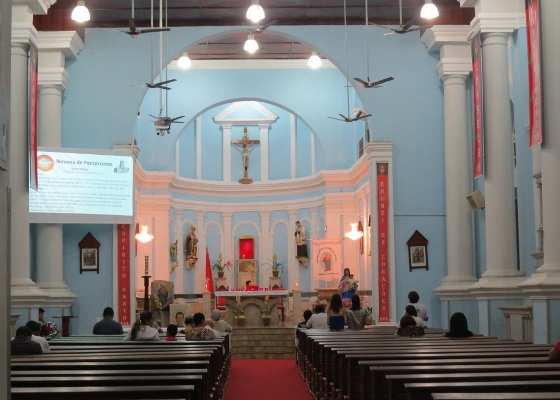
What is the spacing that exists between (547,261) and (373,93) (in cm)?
786

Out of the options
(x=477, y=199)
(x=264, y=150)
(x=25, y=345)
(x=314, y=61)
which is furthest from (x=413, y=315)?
(x=264, y=150)

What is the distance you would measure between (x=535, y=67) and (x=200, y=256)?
54.8 feet

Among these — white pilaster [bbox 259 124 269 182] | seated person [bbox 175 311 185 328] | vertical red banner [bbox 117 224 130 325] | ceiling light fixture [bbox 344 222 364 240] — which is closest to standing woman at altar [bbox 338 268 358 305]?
ceiling light fixture [bbox 344 222 364 240]

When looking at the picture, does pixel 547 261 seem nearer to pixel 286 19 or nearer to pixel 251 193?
pixel 286 19

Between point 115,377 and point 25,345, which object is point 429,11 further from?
point 115,377

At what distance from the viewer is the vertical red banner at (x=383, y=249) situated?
16594 mm

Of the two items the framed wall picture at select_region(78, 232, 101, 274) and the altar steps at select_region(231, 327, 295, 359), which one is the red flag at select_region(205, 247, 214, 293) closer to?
the altar steps at select_region(231, 327, 295, 359)

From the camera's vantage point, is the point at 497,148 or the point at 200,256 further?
the point at 200,256

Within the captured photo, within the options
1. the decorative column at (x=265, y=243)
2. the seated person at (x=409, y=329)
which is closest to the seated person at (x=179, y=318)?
the decorative column at (x=265, y=243)

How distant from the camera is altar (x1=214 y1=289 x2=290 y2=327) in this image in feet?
73.8

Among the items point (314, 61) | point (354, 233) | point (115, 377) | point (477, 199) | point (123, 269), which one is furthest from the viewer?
point (354, 233)

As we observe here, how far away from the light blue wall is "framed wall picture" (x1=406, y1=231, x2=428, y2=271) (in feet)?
17.5

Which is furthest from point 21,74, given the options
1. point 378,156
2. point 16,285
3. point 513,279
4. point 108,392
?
point 108,392

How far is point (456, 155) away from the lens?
15969 mm
